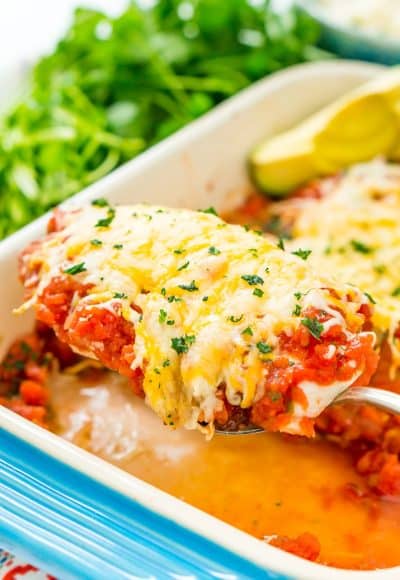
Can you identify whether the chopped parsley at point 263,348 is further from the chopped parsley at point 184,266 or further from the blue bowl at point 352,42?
the blue bowl at point 352,42

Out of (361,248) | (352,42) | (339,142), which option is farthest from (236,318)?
(352,42)

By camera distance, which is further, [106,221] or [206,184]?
[206,184]

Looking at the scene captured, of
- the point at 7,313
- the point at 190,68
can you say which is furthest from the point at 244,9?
the point at 7,313

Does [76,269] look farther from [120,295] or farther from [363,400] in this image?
[363,400]

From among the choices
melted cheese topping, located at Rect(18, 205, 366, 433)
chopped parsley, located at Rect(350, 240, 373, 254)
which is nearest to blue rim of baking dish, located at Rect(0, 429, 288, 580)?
melted cheese topping, located at Rect(18, 205, 366, 433)

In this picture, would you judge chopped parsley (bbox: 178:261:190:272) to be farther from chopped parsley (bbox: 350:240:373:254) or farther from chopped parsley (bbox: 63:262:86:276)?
chopped parsley (bbox: 350:240:373:254)

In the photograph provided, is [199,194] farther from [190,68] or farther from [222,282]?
[222,282]
